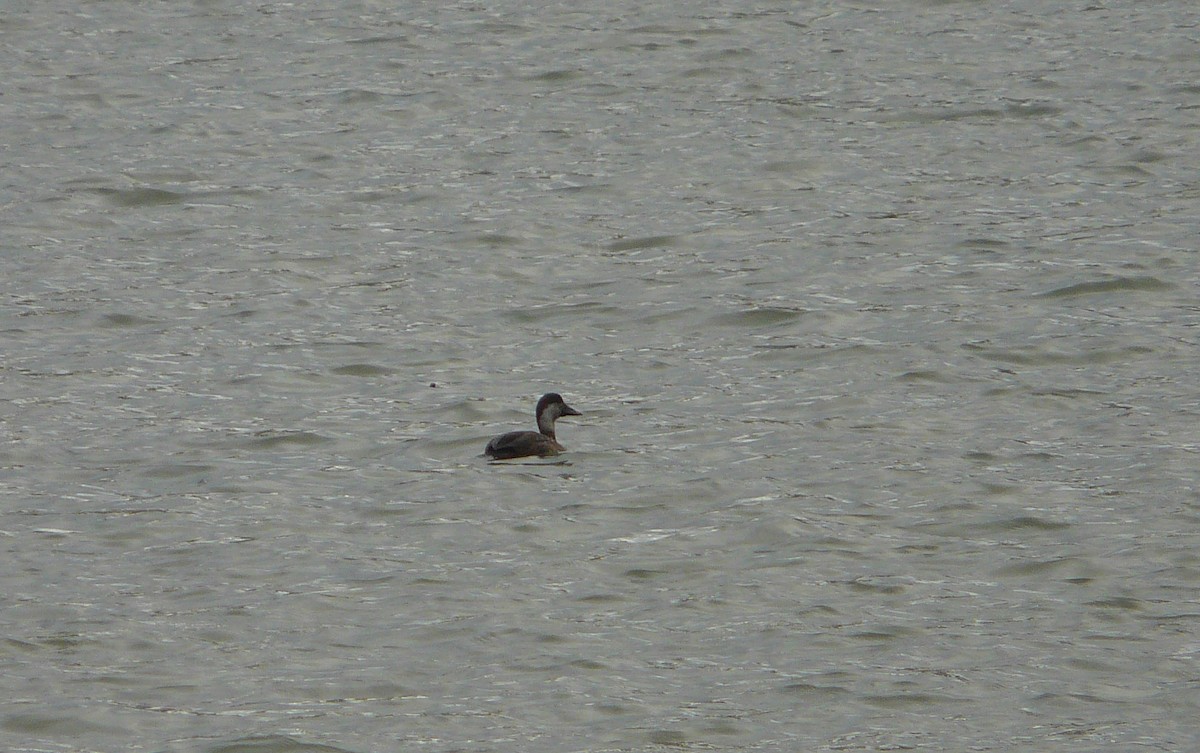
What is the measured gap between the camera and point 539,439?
1176 cm

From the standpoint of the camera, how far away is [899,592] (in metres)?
9.86

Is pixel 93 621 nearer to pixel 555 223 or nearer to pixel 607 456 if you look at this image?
pixel 607 456

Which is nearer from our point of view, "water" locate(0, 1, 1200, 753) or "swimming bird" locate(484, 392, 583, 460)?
"water" locate(0, 1, 1200, 753)

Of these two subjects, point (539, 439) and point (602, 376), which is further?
point (602, 376)

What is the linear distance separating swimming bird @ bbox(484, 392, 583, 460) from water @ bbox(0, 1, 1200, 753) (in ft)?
0.39

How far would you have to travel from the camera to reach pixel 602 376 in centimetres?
1331

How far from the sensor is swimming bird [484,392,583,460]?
11.6 metres

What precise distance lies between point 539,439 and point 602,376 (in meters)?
1.64

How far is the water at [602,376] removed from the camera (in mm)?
8977

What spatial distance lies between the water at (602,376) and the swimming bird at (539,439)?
12cm

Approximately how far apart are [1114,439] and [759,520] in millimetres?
2443

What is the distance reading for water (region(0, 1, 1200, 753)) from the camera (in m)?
8.98

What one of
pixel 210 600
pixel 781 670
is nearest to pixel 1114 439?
pixel 781 670

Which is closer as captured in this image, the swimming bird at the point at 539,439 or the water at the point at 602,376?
the water at the point at 602,376
